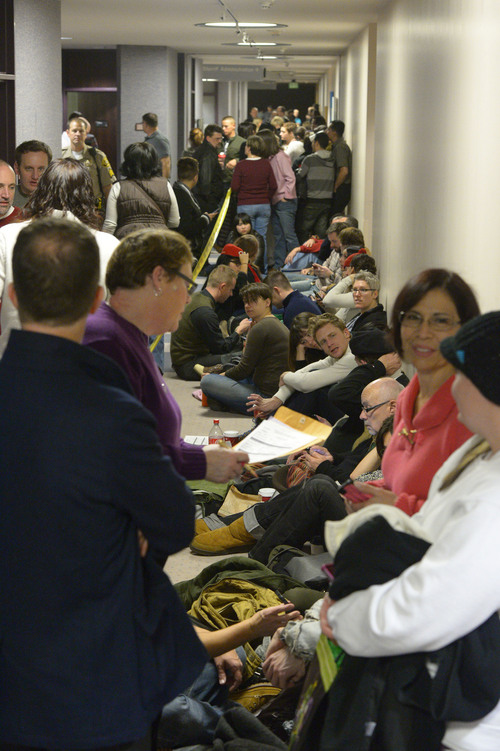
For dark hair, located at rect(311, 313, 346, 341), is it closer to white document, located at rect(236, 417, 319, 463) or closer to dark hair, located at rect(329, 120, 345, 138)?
white document, located at rect(236, 417, 319, 463)

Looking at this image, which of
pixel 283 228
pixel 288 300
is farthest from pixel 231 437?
pixel 283 228

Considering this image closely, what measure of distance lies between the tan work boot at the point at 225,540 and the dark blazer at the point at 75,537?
2640 millimetres

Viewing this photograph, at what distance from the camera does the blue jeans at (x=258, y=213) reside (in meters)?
11.8

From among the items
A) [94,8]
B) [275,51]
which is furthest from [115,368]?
[275,51]

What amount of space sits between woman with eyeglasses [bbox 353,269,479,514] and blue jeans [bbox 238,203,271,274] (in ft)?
30.9

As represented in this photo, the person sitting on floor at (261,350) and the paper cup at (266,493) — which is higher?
the person sitting on floor at (261,350)

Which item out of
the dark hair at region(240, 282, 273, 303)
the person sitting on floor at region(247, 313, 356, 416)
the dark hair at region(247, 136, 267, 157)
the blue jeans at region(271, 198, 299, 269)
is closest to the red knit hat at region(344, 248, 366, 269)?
the dark hair at region(240, 282, 273, 303)

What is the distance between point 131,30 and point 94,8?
287 centimetres

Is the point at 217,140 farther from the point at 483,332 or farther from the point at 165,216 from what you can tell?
the point at 483,332

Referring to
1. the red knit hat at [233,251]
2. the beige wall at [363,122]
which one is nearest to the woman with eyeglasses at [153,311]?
the red knit hat at [233,251]

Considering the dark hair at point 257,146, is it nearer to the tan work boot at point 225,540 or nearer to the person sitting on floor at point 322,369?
the person sitting on floor at point 322,369

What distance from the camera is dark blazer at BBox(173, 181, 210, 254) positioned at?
10.1m

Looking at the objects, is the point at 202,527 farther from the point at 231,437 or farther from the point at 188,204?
the point at 188,204

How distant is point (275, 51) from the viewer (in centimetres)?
1758
